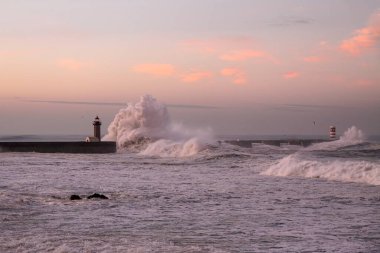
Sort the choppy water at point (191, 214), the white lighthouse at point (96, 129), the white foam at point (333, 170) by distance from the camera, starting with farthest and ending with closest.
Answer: the white lighthouse at point (96, 129)
the white foam at point (333, 170)
the choppy water at point (191, 214)

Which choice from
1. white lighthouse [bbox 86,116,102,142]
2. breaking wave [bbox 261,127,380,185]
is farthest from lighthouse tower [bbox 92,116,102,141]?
breaking wave [bbox 261,127,380,185]

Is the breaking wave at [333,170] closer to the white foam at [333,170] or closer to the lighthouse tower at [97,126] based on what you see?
the white foam at [333,170]

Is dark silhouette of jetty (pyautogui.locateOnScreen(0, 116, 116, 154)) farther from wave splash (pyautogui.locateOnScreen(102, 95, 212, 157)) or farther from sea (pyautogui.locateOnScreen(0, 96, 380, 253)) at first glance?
sea (pyautogui.locateOnScreen(0, 96, 380, 253))

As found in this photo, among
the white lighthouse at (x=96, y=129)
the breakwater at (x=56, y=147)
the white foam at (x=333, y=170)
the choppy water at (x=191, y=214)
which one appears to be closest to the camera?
the choppy water at (x=191, y=214)

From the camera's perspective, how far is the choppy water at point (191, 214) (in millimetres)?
6391

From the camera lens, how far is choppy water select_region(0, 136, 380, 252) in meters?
6.39

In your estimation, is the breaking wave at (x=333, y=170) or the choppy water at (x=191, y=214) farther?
the breaking wave at (x=333, y=170)

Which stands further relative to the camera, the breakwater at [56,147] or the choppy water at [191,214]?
the breakwater at [56,147]

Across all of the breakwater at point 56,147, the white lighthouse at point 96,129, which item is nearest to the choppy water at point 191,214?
the breakwater at point 56,147

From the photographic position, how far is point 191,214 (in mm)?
8703

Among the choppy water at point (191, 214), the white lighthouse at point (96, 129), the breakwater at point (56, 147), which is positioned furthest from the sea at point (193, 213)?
the white lighthouse at point (96, 129)

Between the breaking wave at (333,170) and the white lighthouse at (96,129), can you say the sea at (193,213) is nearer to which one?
the breaking wave at (333,170)

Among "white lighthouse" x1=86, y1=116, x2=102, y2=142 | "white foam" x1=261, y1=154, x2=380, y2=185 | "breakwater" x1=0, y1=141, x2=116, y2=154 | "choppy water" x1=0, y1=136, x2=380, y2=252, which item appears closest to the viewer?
"choppy water" x1=0, y1=136, x2=380, y2=252

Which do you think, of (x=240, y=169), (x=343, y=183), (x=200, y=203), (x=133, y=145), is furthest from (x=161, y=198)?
(x=133, y=145)
